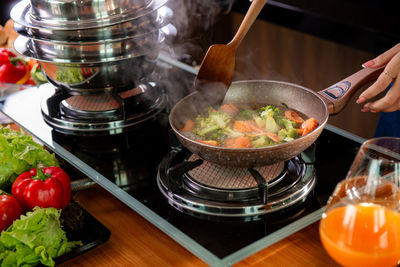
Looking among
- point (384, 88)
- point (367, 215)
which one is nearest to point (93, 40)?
point (384, 88)

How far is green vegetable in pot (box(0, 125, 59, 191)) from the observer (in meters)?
1.48

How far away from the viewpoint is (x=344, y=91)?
4.88ft

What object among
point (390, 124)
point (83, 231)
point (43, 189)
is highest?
point (43, 189)

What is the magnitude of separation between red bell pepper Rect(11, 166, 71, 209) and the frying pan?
34 cm

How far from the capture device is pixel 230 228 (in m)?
1.25

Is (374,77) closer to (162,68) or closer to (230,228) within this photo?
(230,228)

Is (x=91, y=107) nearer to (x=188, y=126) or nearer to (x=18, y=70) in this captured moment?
(x=188, y=126)

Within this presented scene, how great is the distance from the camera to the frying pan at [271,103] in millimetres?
1262

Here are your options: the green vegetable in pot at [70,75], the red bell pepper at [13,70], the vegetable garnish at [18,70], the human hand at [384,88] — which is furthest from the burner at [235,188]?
the red bell pepper at [13,70]

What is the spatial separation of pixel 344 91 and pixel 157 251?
70 centimetres

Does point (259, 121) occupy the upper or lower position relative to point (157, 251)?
upper

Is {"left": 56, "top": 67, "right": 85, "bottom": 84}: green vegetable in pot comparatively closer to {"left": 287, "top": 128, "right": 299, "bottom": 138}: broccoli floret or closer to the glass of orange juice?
{"left": 287, "top": 128, "right": 299, "bottom": 138}: broccoli floret

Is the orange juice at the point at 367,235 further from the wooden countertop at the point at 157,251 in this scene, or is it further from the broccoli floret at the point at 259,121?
the broccoli floret at the point at 259,121

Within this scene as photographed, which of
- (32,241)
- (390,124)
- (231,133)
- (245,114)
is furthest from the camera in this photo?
(390,124)
